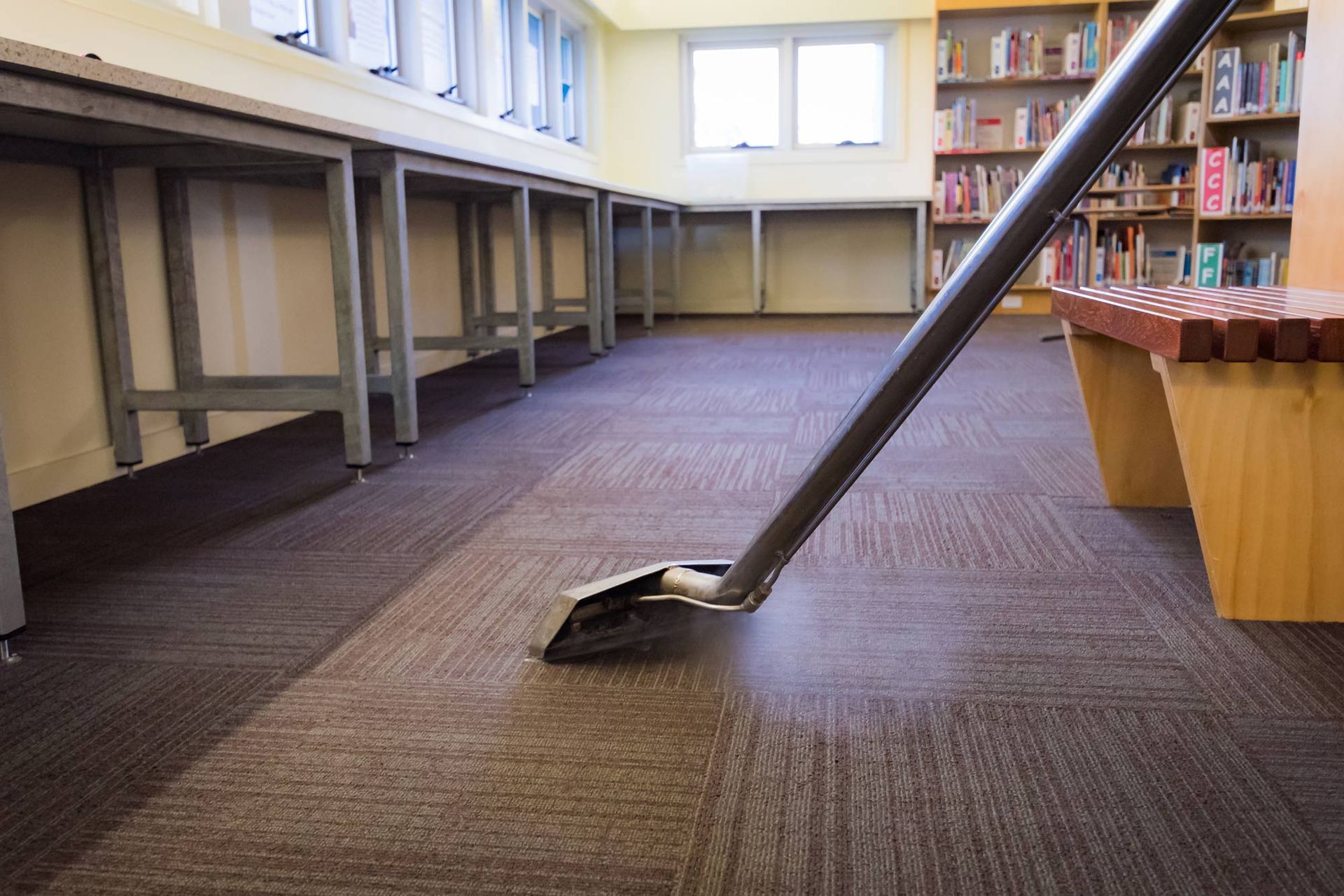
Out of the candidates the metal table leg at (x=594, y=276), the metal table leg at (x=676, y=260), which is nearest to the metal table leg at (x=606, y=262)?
the metal table leg at (x=594, y=276)

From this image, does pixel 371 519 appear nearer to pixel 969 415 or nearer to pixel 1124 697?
pixel 1124 697

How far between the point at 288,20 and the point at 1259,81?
471cm

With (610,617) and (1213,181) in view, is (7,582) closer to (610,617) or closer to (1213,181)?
(610,617)

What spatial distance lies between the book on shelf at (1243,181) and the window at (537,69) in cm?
362

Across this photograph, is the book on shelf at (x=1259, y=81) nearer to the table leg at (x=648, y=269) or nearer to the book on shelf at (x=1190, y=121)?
the book on shelf at (x=1190, y=121)

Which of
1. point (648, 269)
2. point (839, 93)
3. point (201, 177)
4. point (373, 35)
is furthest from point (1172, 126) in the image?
point (201, 177)

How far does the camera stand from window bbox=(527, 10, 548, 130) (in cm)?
606

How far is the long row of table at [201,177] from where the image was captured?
1.38 metres

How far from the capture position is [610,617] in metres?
1.30

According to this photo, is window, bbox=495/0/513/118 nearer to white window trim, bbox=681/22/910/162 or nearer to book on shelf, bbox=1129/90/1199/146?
white window trim, bbox=681/22/910/162

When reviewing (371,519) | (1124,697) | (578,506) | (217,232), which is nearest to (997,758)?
(1124,697)

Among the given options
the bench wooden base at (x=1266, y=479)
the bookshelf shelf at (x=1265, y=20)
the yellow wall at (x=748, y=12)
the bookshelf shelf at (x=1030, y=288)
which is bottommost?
the bench wooden base at (x=1266, y=479)

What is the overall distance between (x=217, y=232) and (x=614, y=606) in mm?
2054

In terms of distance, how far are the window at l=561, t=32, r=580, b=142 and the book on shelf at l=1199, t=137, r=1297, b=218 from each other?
144 inches
